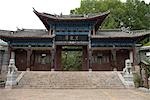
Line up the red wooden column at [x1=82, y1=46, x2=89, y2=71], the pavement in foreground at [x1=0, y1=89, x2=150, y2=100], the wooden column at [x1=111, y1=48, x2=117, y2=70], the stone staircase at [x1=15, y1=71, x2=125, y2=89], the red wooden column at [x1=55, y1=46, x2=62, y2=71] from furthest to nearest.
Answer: the red wooden column at [x1=55, y1=46, x2=62, y2=71] < the red wooden column at [x1=82, y1=46, x2=89, y2=71] < the wooden column at [x1=111, y1=48, x2=117, y2=70] < the stone staircase at [x1=15, y1=71, x2=125, y2=89] < the pavement in foreground at [x1=0, y1=89, x2=150, y2=100]

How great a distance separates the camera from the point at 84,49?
25109 millimetres

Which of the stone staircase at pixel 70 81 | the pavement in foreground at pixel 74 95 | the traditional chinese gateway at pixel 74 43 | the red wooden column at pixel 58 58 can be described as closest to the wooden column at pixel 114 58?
the traditional chinese gateway at pixel 74 43

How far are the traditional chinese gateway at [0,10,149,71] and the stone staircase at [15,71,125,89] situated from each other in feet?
11.7

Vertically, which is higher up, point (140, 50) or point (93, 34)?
point (93, 34)

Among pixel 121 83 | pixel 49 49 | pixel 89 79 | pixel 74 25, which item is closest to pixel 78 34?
pixel 74 25

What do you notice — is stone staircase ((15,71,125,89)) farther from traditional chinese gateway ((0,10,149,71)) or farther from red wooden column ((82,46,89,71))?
red wooden column ((82,46,89,71))

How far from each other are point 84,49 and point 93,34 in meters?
2.12

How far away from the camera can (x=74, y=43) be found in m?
23.7

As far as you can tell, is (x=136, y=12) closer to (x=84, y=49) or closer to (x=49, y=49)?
(x=84, y=49)

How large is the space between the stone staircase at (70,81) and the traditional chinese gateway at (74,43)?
140 inches

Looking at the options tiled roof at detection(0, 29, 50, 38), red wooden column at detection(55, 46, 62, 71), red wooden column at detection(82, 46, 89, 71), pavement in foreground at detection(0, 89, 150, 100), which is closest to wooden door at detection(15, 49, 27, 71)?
tiled roof at detection(0, 29, 50, 38)

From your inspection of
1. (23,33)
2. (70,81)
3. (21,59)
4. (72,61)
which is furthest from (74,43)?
(72,61)

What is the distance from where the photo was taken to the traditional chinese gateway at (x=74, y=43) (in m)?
23.3

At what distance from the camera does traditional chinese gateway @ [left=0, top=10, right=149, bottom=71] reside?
23.3m
